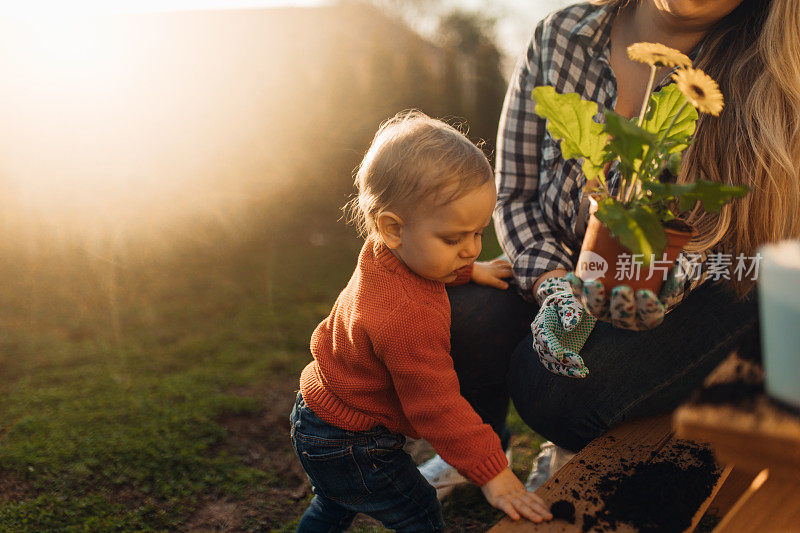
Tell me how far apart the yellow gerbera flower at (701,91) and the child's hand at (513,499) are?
0.78 m

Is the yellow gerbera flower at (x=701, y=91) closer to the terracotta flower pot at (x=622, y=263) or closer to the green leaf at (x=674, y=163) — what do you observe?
the green leaf at (x=674, y=163)

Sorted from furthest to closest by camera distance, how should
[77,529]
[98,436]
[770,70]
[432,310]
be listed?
[98,436] < [77,529] < [770,70] < [432,310]

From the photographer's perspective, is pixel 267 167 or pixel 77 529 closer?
pixel 77 529

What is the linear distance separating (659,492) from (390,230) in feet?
2.58

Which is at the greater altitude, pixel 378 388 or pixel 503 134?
pixel 503 134

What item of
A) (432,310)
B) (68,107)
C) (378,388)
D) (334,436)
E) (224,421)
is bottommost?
(224,421)

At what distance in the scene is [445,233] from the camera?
4.61ft

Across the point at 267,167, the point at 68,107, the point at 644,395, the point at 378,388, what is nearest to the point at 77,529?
the point at 378,388

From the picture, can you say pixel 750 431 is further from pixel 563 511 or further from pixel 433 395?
pixel 433 395

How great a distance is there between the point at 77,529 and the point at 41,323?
2.13 metres

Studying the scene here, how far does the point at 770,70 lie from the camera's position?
157cm

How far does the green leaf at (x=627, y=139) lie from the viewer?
1.02m

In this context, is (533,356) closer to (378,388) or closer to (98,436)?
(378,388)

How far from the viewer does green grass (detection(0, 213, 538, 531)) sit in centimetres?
213
